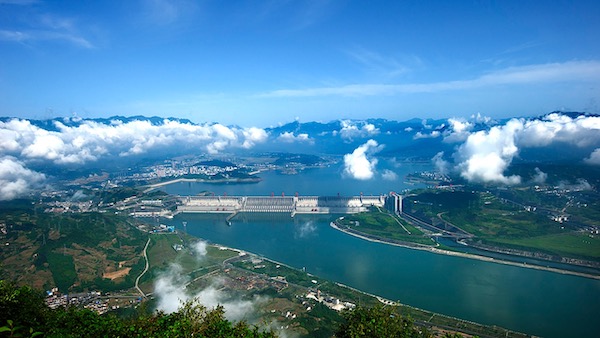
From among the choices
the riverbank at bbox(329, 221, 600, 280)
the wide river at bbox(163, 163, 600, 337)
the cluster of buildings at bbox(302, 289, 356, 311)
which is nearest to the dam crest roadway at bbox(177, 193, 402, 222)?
the wide river at bbox(163, 163, 600, 337)

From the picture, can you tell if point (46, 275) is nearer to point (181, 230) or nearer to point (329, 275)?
point (181, 230)

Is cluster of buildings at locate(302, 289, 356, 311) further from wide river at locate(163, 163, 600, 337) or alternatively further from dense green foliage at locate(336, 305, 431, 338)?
dense green foliage at locate(336, 305, 431, 338)

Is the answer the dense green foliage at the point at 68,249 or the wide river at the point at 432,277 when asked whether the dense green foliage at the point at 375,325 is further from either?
the dense green foliage at the point at 68,249

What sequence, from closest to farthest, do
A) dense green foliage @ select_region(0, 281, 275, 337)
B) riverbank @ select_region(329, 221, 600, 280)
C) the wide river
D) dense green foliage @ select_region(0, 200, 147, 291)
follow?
dense green foliage @ select_region(0, 281, 275, 337), the wide river, dense green foliage @ select_region(0, 200, 147, 291), riverbank @ select_region(329, 221, 600, 280)

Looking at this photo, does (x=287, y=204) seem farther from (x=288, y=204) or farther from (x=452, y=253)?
(x=452, y=253)

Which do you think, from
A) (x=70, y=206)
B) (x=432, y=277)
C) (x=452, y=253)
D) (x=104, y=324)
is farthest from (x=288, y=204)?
(x=104, y=324)

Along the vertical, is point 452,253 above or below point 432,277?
above
